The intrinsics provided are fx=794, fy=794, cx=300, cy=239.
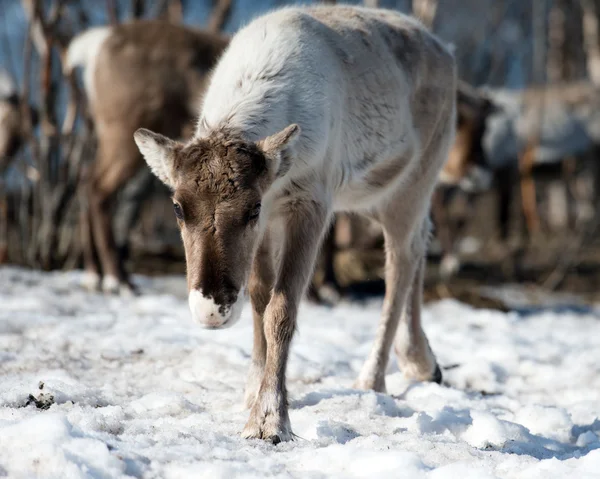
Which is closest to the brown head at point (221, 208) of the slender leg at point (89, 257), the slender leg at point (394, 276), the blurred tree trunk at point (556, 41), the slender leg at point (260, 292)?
the slender leg at point (260, 292)

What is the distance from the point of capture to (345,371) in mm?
4660

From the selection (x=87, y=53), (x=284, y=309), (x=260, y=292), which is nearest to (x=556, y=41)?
(x=87, y=53)

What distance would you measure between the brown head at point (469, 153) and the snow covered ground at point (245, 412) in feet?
14.6

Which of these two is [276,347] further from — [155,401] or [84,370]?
[84,370]

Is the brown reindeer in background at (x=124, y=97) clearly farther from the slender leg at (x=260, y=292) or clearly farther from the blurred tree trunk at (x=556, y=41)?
the blurred tree trunk at (x=556, y=41)

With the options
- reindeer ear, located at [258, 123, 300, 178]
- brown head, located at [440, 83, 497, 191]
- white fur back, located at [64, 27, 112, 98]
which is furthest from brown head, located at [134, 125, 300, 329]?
brown head, located at [440, 83, 497, 191]

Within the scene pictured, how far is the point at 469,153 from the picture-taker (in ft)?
35.4

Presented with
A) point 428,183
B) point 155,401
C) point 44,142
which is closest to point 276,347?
point 155,401

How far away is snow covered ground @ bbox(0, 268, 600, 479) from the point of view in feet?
8.79

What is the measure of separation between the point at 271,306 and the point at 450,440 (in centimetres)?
92

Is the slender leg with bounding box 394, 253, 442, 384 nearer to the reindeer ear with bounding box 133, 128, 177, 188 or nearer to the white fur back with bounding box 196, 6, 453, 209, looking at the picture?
the white fur back with bounding box 196, 6, 453, 209

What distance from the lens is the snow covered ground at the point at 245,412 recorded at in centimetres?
268

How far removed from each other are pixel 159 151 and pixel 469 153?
26.6 feet

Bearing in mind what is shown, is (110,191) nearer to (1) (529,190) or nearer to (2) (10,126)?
(2) (10,126)
